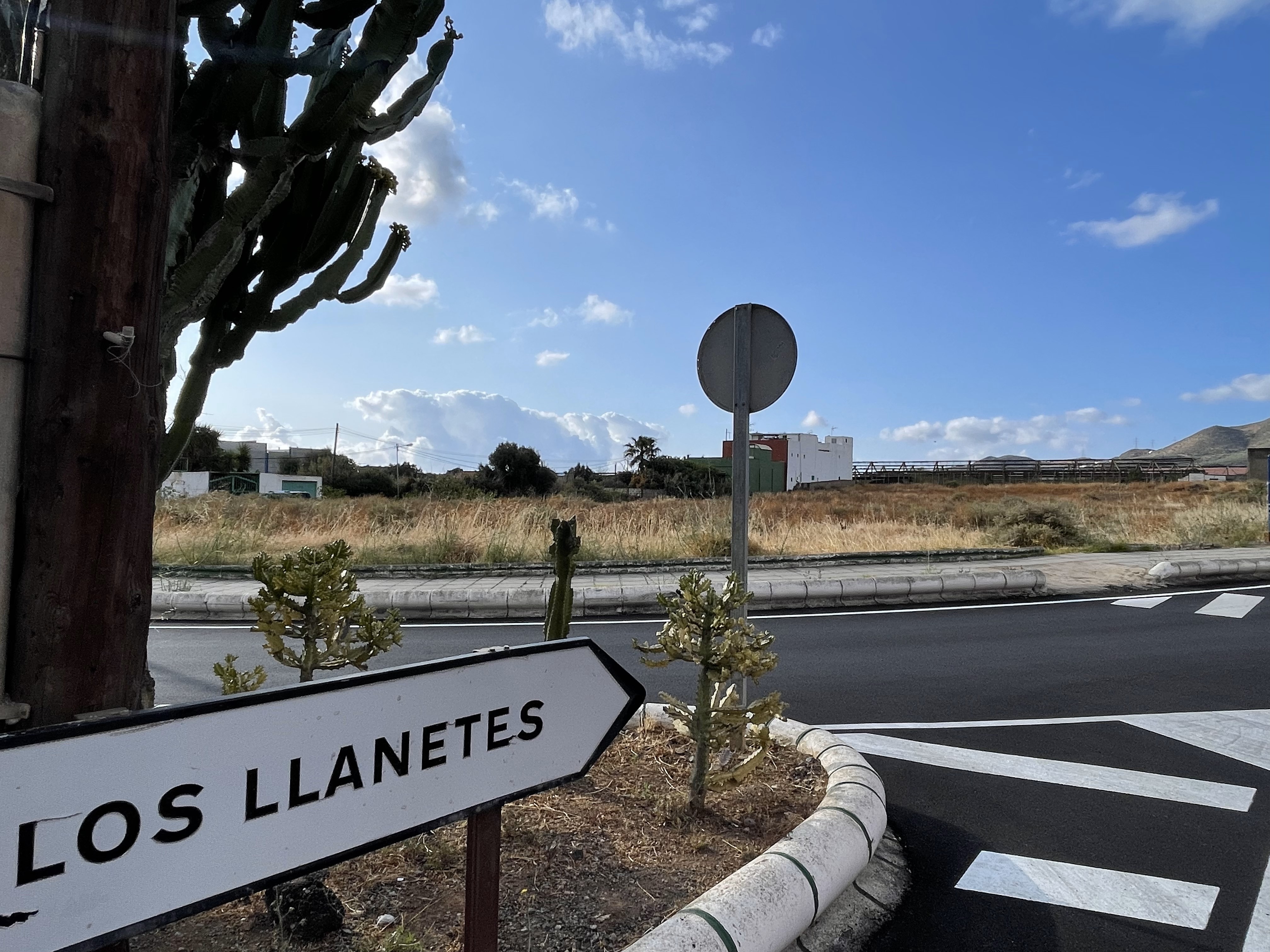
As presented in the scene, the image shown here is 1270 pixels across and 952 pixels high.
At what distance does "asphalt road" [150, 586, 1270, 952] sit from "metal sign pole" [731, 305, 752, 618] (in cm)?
167

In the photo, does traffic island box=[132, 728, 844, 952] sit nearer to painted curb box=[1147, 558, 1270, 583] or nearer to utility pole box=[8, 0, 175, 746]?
utility pole box=[8, 0, 175, 746]

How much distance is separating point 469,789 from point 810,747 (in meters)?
2.95

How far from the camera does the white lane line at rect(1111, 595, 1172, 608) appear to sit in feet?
32.5

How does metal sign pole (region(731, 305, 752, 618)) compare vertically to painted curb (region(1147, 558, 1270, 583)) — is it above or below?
above

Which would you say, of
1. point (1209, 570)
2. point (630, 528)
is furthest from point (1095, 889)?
point (630, 528)

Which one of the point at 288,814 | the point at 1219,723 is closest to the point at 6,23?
the point at 288,814

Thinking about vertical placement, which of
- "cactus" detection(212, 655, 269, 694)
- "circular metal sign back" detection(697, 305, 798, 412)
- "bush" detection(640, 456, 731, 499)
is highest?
"bush" detection(640, 456, 731, 499)

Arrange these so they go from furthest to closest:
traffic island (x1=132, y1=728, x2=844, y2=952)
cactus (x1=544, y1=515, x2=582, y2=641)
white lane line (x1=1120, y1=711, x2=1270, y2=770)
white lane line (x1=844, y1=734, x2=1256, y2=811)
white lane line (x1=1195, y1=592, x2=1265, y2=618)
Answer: white lane line (x1=1195, y1=592, x2=1265, y2=618)
white lane line (x1=1120, y1=711, x2=1270, y2=770)
white lane line (x1=844, y1=734, x2=1256, y2=811)
cactus (x1=544, y1=515, x2=582, y2=641)
traffic island (x1=132, y1=728, x2=844, y2=952)

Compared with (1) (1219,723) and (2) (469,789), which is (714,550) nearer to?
(1) (1219,723)

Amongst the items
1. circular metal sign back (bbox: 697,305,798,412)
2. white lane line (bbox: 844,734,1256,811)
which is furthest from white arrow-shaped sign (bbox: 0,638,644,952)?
white lane line (bbox: 844,734,1256,811)

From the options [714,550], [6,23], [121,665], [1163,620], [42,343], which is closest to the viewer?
[42,343]

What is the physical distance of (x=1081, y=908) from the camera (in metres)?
2.88

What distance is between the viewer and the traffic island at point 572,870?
2.36 metres

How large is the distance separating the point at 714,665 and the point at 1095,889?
174 cm
